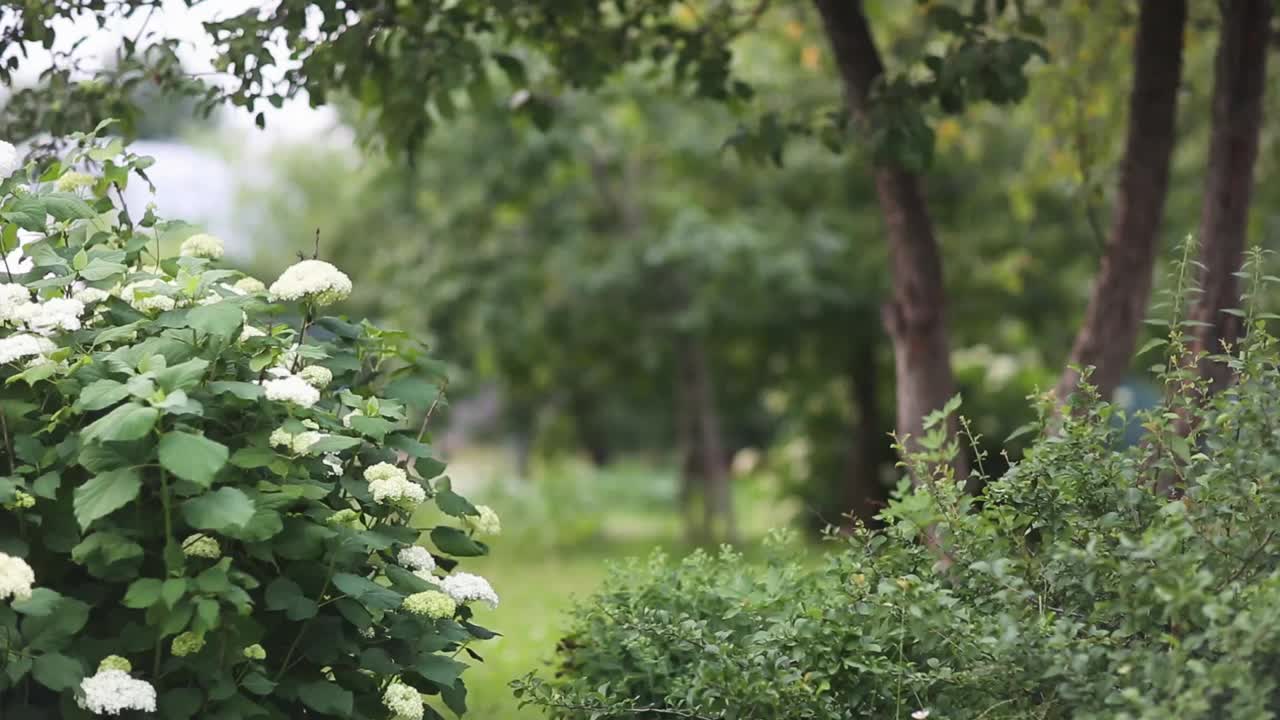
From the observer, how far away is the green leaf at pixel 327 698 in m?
3.31

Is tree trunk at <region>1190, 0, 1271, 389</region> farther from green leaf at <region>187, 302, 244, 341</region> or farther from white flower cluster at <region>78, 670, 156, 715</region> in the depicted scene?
white flower cluster at <region>78, 670, 156, 715</region>

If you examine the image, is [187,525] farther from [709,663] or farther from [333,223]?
[333,223]

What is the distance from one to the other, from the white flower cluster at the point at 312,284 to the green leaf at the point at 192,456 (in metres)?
0.58

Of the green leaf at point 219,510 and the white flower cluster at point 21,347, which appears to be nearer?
the green leaf at point 219,510

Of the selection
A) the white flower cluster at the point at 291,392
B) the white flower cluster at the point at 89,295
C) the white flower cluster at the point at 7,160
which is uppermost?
the white flower cluster at the point at 7,160

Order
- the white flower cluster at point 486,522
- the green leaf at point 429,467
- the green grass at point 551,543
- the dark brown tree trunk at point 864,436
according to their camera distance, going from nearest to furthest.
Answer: the green leaf at point 429,467 < the white flower cluster at point 486,522 < the green grass at point 551,543 < the dark brown tree trunk at point 864,436

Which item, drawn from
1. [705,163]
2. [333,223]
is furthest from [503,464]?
[705,163]

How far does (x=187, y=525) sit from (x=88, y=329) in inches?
25.3

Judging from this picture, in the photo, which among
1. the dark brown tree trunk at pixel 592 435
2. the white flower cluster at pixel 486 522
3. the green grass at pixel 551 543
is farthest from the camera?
the dark brown tree trunk at pixel 592 435

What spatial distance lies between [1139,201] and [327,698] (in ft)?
13.9

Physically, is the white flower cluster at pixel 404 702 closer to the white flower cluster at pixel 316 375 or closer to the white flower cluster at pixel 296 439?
the white flower cluster at pixel 296 439

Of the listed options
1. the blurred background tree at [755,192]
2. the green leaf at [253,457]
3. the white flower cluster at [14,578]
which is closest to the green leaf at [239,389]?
the green leaf at [253,457]

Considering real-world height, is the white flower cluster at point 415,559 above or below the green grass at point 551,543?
below

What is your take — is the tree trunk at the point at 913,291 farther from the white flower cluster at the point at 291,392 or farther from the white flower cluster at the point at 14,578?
the white flower cluster at the point at 14,578
